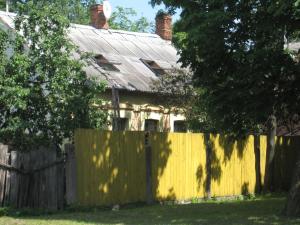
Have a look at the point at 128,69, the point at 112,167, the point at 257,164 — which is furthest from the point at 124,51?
the point at 112,167

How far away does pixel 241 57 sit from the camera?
46.4 ft

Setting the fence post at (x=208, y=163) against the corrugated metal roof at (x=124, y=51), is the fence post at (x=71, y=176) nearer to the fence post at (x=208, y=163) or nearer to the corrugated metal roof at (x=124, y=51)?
the fence post at (x=208, y=163)

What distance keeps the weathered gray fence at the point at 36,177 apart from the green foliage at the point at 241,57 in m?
4.10

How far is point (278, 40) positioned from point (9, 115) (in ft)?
23.9

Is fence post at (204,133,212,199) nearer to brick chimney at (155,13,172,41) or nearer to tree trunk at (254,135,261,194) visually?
tree trunk at (254,135,261,194)

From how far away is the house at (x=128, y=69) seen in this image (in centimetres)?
2395

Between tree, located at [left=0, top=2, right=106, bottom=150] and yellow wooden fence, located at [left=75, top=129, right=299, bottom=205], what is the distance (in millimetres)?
1277

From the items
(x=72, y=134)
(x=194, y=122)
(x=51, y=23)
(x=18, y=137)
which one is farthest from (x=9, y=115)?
(x=194, y=122)

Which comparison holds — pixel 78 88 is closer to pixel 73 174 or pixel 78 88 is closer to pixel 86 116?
pixel 86 116

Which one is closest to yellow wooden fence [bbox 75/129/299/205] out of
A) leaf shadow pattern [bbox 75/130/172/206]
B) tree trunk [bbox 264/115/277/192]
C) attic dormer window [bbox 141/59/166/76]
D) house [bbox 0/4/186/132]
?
leaf shadow pattern [bbox 75/130/172/206]

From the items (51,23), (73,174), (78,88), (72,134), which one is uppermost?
Answer: (51,23)

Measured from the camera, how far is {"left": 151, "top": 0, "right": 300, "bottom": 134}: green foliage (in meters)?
13.2

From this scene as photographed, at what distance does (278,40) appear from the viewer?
47.2ft

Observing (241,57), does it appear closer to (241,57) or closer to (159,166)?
(241,57)
